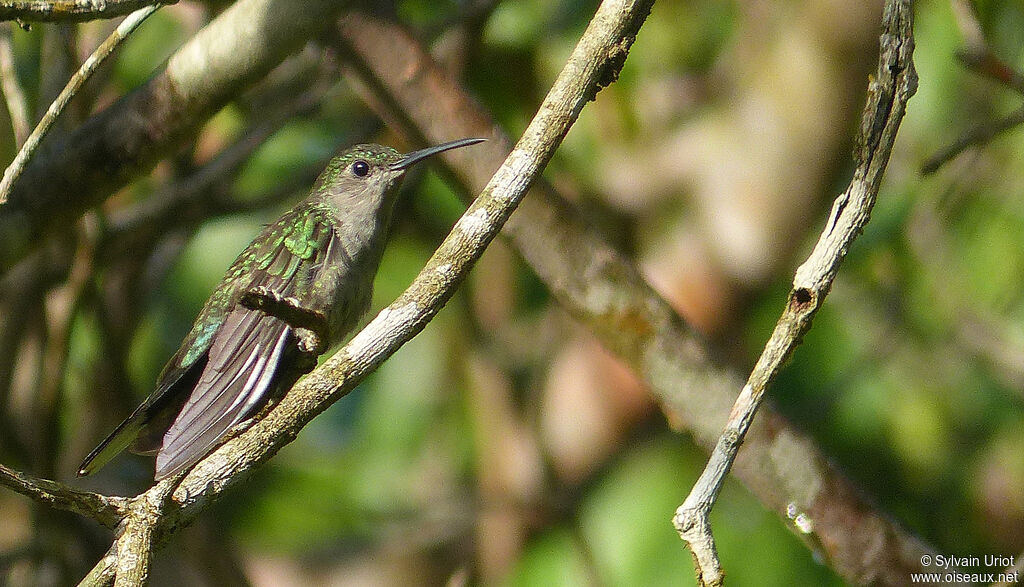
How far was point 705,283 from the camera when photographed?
17.9 feet

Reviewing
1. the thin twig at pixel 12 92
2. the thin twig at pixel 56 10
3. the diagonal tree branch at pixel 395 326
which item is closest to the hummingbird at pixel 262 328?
the diagonal tree branch at pixel 395 326

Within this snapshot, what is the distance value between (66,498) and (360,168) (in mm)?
1991

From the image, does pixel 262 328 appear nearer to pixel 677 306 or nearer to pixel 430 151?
pixel 430 151

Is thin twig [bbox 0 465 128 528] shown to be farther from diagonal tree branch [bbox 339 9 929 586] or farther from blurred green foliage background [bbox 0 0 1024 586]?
blurred green foliage background [bbox 0 0 1024 586]

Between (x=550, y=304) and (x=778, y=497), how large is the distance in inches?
98.4

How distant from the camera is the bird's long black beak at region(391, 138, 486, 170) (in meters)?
3.17

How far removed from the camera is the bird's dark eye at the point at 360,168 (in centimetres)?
362

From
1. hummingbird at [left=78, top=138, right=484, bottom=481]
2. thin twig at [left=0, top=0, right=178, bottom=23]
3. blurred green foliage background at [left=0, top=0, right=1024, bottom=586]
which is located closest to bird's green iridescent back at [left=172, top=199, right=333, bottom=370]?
hummingbird at [left=78, top=138, right=484, bottom=481]

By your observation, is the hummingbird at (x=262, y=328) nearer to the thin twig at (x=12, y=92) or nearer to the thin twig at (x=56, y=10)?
the thin twig at (x=56, y=10)

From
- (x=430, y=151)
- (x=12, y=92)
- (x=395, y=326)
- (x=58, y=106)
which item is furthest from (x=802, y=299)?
(x=12, y=92)

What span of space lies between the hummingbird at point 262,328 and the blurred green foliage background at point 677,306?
165 cm

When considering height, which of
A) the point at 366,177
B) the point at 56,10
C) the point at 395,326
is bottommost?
the point at 395,326

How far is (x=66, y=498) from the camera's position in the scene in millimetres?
1809

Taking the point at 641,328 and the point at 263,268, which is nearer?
the point at 263,268
